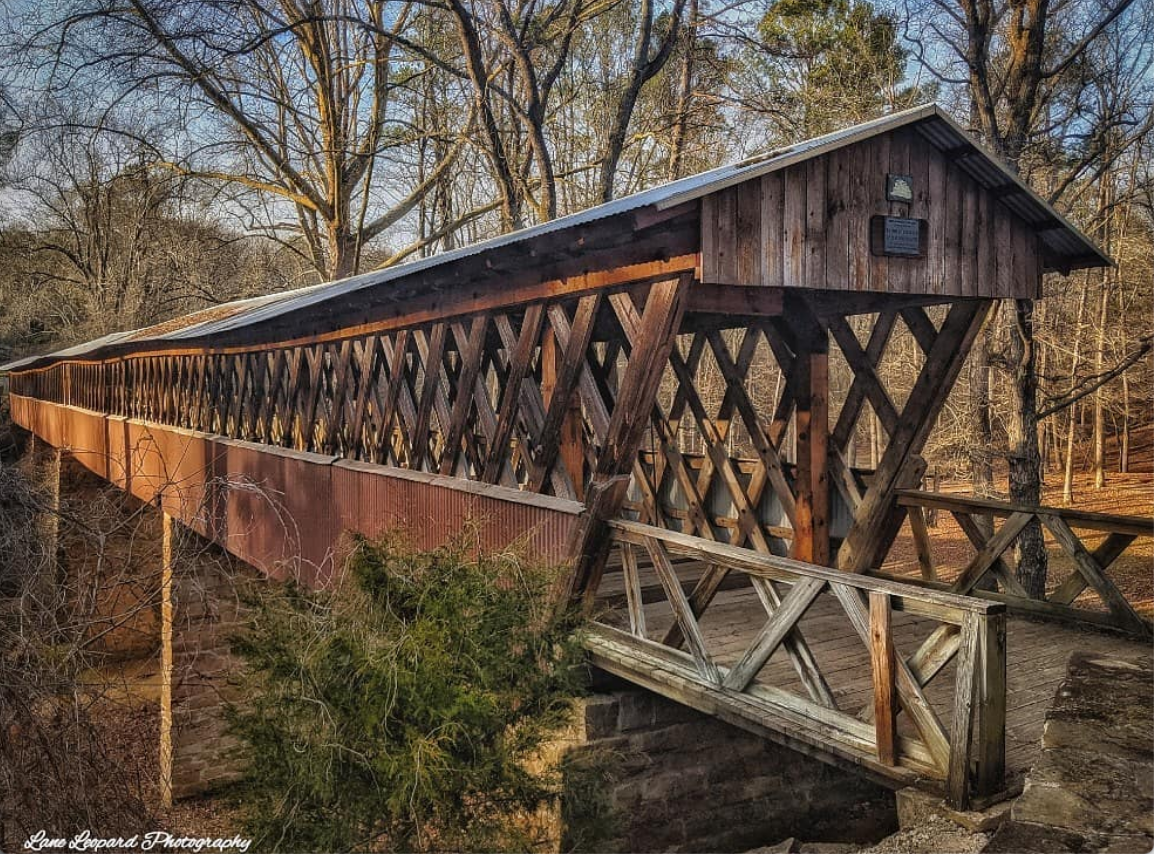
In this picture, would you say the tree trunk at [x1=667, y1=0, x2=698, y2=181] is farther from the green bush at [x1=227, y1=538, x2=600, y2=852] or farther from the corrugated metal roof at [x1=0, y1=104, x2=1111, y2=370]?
the green bush at [x1=227, y1=538, x2=600, y2=852]

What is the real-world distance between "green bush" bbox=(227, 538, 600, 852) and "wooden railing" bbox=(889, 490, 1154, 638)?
3290 mm

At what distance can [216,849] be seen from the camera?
15.4 feet

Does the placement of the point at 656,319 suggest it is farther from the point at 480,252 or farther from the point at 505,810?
the point at 505,810

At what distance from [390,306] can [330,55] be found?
19.4 m

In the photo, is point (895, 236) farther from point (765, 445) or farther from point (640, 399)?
point (765, 445)

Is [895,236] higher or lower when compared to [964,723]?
higher

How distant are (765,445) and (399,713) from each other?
4717 mm

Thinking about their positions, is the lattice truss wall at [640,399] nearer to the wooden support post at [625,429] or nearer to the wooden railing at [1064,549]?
the wooden support post at [625,429]

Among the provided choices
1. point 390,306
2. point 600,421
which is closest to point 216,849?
point 600,421

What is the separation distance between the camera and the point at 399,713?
436 cm

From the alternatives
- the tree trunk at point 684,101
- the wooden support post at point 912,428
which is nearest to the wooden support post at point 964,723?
the wooden support post at point 912,428

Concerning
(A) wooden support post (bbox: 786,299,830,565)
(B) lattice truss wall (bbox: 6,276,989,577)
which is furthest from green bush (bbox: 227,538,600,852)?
(A) wooden support post (bbox: 786,299,830,565)

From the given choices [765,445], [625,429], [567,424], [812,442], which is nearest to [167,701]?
[567,424]

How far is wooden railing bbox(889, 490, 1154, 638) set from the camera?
604cm
